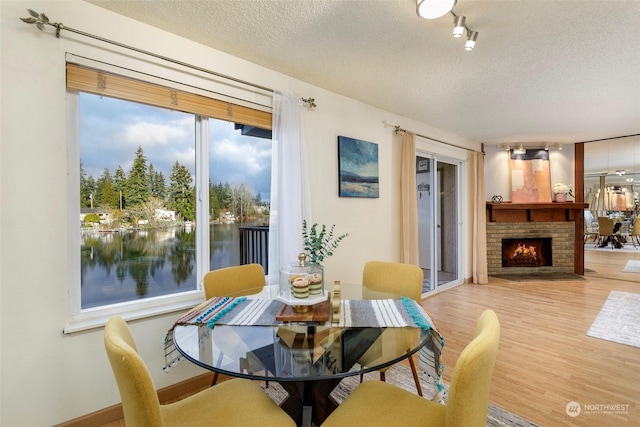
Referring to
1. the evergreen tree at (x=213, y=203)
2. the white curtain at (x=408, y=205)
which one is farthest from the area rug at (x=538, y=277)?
the evergreen tree at (x=213, y=203)

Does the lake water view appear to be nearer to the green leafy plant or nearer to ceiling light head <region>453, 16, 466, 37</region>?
the green leafy plant

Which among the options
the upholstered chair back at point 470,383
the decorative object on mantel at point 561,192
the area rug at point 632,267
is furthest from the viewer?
the decorative object on mantel at point 561,192

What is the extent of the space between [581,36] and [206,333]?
10.1ft

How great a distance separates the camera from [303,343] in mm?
1314

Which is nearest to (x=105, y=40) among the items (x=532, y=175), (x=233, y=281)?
(x=233, y=281)

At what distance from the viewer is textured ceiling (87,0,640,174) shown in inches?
71.8

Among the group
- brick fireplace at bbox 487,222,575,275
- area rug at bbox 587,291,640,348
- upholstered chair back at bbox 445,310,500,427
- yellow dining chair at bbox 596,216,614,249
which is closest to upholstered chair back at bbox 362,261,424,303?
upholstered chair back at bbox 445,310,500,427

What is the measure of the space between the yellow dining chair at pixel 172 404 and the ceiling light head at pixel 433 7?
6.90ft

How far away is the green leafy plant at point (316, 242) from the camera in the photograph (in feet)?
6.75

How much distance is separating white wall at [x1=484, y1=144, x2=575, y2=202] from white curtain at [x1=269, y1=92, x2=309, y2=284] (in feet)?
15.0

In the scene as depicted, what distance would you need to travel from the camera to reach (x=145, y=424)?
93cm

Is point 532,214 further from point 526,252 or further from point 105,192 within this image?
point 105,192

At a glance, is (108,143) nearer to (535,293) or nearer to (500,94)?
(500,94)

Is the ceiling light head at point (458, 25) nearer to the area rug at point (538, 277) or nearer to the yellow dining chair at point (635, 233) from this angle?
the area rug at point (538, 277)
